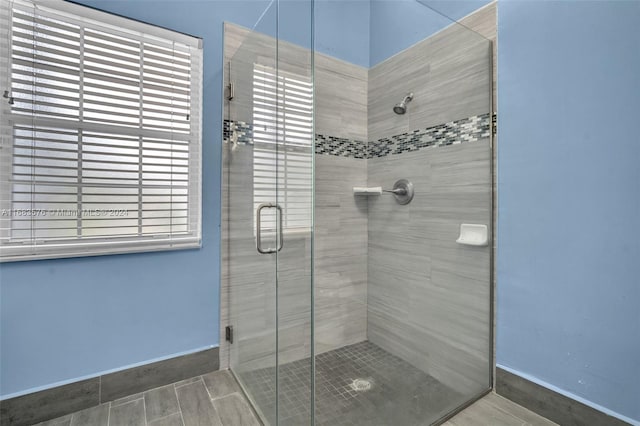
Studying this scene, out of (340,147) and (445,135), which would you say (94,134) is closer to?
(340,147)

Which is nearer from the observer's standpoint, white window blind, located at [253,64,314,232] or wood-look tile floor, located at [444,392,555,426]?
white window blind, located at [253,64,314,232]

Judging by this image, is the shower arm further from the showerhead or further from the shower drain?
the shower drain

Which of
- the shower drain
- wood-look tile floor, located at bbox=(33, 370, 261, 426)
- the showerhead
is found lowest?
wood-look tile floor, located at bbox=(33, 370, 261, 426)

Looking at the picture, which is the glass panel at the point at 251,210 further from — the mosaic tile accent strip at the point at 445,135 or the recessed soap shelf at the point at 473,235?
the recessed soap shelf at the point at 473,235

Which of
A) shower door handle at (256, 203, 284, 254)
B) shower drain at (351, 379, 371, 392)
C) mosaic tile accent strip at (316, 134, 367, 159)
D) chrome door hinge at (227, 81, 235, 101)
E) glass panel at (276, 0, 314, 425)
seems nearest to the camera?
glass panel at (276, 0, 314, 425)

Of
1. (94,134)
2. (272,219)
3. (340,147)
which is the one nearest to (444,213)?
(340,147)

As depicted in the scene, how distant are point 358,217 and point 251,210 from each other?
87cm

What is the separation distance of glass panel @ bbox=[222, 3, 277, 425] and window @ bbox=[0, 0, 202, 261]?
0.21m

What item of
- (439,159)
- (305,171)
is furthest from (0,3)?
(439,159)

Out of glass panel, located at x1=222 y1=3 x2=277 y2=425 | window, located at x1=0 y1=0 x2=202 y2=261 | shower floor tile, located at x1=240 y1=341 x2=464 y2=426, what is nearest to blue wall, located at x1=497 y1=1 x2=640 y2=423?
shower floor tile, located at x1=240 y1=341 x2=464 y2=426

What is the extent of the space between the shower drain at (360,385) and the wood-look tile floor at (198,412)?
1.31 ft

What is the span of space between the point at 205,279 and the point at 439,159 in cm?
154

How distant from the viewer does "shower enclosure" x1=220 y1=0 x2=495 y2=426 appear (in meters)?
1.19

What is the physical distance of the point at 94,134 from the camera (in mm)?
1491
